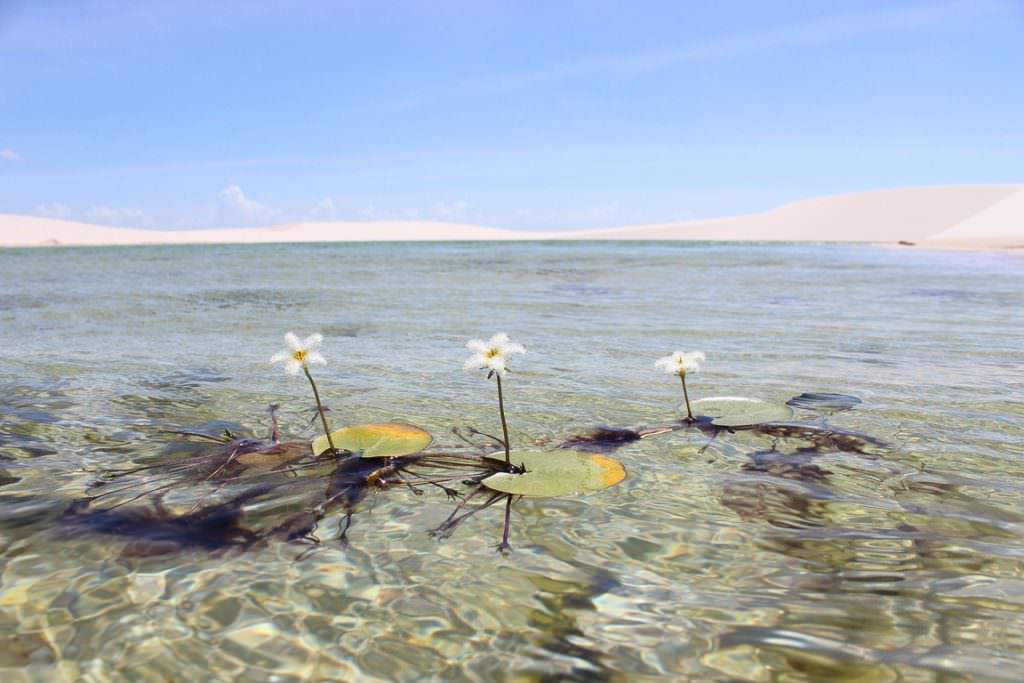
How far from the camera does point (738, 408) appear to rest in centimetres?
366

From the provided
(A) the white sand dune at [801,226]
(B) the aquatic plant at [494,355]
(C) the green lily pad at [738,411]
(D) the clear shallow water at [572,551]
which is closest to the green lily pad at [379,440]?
(D) the clear shallow water at [572,551]

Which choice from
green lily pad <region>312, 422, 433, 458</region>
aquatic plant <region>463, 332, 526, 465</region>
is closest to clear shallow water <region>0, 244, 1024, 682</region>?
green lily pad <region>312, 422, 433, 458</region>

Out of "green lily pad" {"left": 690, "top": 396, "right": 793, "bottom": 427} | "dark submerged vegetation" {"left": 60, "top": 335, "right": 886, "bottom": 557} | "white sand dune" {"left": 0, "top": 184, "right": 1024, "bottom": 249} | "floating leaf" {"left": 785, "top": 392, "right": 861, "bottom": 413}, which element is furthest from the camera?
"white sand dune" {"left": 0, "top": 184, "right": 1024, "bottom": 249}

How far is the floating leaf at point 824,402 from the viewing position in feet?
12.9

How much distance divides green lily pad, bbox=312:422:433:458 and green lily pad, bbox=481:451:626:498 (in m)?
0.39

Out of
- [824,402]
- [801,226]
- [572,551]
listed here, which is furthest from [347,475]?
[801,226]

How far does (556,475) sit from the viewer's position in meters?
2.67

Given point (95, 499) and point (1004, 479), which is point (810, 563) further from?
point (95, 499)

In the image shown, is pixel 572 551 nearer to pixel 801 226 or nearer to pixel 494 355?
pixel 494 355

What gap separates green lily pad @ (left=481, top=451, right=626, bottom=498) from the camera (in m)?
2.54

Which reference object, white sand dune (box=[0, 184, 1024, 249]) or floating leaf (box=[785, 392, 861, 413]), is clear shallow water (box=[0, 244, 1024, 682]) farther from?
white sand dune (box=[0, 184, 1024, 249])

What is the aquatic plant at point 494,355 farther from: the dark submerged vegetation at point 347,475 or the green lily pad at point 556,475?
the green lily pad at point 556,475

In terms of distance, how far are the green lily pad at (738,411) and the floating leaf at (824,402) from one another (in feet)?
1.15

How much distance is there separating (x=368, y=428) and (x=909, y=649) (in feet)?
7.63
